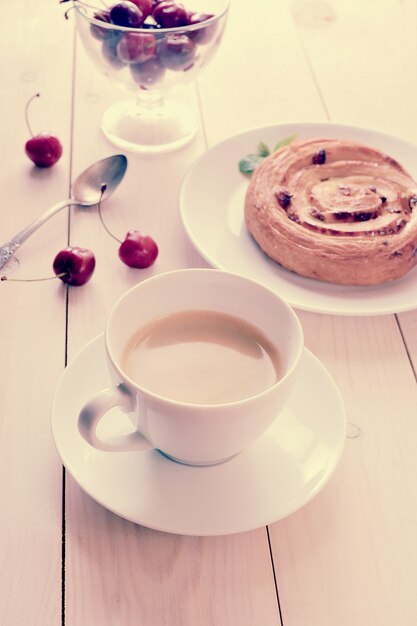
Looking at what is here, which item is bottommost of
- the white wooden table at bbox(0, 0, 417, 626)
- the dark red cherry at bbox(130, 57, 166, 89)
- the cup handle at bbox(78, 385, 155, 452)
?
the white wooden table at bbox(0, 0, 417, 626)

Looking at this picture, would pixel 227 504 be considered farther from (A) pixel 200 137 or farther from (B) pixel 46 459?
(A) pixel 200 137

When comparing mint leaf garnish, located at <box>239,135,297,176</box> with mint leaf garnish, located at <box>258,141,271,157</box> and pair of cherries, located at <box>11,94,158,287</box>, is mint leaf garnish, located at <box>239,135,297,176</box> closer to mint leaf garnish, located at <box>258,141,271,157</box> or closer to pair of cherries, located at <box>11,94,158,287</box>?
mint leaf garnish, located at <box>258,141,271,157</box>

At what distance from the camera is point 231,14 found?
1.58 meters

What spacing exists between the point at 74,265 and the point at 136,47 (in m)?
0.35

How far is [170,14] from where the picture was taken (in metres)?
1.08

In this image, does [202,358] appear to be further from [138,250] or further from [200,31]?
[200,31]

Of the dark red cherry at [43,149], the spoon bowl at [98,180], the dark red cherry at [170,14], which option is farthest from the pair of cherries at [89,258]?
the dark red cherry at [170,14]

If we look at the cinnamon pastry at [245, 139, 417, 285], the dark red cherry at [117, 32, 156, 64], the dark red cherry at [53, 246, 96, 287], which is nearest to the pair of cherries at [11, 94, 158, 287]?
the dark red cherry at [53, 246, 96, 287]

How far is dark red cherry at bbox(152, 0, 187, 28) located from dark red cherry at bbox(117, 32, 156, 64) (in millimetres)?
54

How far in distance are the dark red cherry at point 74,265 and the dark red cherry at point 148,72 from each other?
1.09ft

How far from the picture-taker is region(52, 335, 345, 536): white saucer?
2.08ft

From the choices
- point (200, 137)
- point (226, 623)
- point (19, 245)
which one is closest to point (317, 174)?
point (200, 137)

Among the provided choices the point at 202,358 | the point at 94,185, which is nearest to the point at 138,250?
the point at 94,185

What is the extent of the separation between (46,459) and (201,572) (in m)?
0.19
